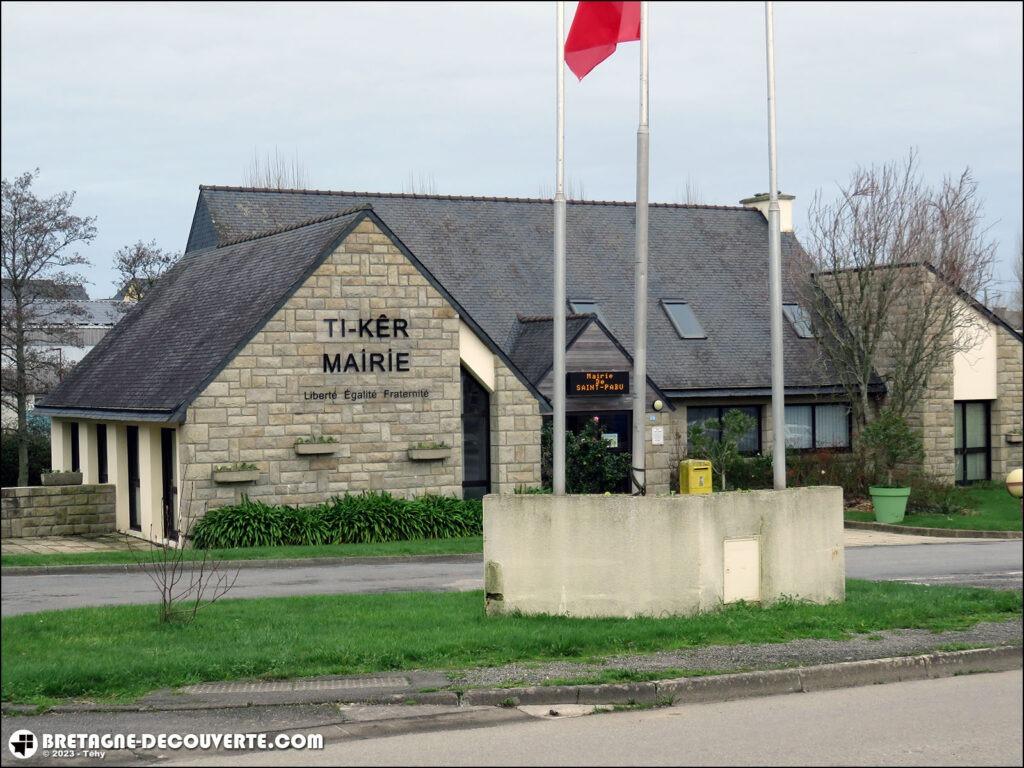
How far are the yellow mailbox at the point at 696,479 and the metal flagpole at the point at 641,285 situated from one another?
424 millimetres

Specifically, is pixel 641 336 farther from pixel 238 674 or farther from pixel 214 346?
pixel 214 346

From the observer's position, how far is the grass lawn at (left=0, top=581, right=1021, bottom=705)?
36.1 ft

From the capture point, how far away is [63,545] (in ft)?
84.1

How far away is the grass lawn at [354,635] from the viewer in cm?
1100

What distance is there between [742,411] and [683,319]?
3179mm

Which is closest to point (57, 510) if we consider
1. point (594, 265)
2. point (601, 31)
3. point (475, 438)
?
point (475, 438)

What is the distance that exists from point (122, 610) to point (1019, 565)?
1321 centimetres

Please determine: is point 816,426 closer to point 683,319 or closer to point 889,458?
point 683,319

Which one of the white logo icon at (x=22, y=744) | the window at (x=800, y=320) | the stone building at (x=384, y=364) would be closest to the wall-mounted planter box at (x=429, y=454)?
the stone building at (x=384, y=364)

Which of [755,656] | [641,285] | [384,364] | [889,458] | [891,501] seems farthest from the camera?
[889,458]

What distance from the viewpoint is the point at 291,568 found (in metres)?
21.9

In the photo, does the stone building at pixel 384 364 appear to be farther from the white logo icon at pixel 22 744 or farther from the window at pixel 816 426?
the white logo icon at pixel 22 744

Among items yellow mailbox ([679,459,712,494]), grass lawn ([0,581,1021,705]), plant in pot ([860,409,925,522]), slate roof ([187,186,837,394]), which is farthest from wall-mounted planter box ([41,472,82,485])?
yellow mailbox ([679,459,712,494])

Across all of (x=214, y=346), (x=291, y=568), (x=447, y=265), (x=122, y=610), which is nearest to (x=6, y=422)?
(x=447, y=265)
